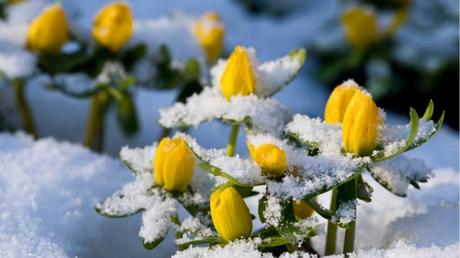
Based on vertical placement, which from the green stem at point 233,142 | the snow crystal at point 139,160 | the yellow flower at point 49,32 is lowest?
the snow crystal at point 139,160

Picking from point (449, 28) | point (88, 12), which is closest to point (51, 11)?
point (88, 12)

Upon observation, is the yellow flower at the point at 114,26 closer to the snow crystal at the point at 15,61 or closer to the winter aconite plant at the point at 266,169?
the snow crystal at the point at 15,61

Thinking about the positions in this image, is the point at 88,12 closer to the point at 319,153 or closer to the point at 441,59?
the point at 441,59

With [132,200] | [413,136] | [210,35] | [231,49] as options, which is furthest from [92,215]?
[231,49]

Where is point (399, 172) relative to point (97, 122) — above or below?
above

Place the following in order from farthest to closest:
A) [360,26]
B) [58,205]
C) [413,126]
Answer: [360,26] → [58,205] → [413,126]

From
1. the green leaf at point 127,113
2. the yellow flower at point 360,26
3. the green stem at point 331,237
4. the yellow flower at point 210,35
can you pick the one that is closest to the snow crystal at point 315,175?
the green stem at point 331,237

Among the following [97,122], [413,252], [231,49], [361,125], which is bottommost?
[231,49]

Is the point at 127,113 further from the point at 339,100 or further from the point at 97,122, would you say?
the point at 339,100
